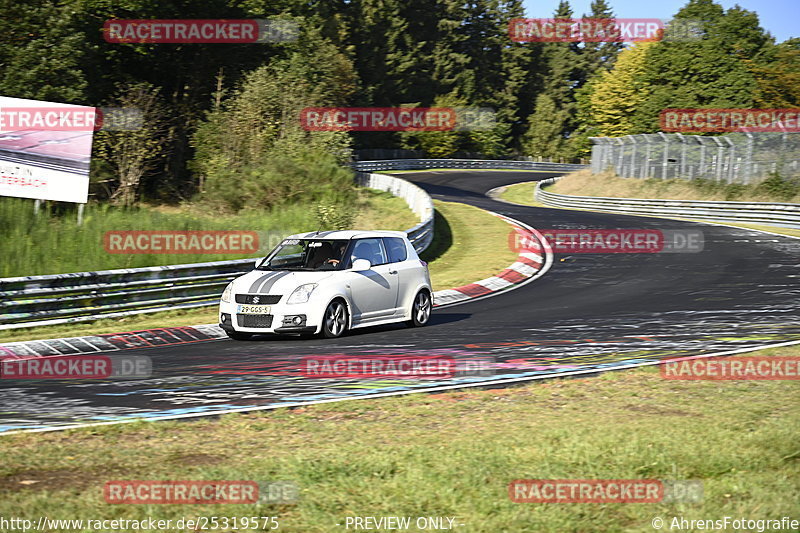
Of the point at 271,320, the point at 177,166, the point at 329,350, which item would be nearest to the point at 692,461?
the point at 329,350

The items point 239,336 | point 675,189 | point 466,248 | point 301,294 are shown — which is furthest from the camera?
point 675,189

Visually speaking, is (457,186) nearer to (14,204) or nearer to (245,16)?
(245,16)

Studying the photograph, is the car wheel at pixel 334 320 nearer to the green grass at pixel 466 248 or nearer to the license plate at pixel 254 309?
the license plate at pixel 254 309

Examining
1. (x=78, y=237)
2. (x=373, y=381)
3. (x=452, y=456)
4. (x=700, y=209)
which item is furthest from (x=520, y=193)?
(x=452, y=456)

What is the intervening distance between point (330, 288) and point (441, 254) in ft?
46.9

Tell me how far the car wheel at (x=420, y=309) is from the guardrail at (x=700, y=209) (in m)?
24.6

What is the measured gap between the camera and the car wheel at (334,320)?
1335cm

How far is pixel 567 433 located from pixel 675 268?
18.2 metres

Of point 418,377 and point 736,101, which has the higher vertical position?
point 736,101

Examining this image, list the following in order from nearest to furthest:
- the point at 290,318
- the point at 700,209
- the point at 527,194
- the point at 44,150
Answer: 1. the point at 290,318
2. the point at 44,150
3. the point at 700,209
4. the point at 527,194

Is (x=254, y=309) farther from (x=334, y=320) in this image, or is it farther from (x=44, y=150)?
(x=44, y=150)

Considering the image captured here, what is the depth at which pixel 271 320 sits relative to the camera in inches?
518

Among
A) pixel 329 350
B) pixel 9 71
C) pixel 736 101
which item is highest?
pixel 736 101

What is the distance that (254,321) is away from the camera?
13.3 meters
